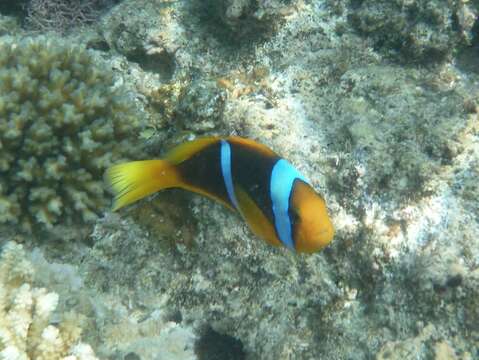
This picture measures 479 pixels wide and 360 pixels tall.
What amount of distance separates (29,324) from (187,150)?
1360mm

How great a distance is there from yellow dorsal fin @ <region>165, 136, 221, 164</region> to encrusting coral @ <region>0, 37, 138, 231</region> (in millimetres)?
892

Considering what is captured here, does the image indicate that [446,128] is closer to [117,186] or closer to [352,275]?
[352,275]

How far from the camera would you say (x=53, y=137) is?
9.74ft

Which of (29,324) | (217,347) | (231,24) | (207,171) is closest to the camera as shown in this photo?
(207,171)

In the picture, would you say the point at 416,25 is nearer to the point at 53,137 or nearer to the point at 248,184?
the point at 248,184

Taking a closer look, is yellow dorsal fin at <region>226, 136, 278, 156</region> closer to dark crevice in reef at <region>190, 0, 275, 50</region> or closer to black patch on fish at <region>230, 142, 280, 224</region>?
black patch on fish at <region>230, 142, 280, 224</region>

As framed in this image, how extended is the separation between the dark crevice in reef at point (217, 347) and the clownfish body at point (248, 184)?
39.6 inches

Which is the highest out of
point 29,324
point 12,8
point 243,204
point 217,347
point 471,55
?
point 12,8

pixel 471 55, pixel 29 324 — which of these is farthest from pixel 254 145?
pixel 471 55

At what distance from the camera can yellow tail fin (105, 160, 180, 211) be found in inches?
91.7

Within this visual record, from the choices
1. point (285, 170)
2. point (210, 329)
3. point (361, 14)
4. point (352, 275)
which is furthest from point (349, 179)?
point (361, 14)

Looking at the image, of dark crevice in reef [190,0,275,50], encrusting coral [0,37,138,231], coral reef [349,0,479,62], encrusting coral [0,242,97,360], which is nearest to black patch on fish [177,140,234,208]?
encrusting coral [0,37,138,231]

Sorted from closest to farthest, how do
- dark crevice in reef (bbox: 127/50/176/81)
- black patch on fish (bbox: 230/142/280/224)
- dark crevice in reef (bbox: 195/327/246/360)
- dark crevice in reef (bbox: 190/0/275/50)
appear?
black patch on fish (bbox: 230/142/280/224), dark crevice in reef (bbox: 195/327/246/360), dark crevice in reef (bbox: 190/0/275/50), dark crevice in reef (bbox: 127/50/176/81)

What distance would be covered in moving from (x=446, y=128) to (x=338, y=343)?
1495mm
